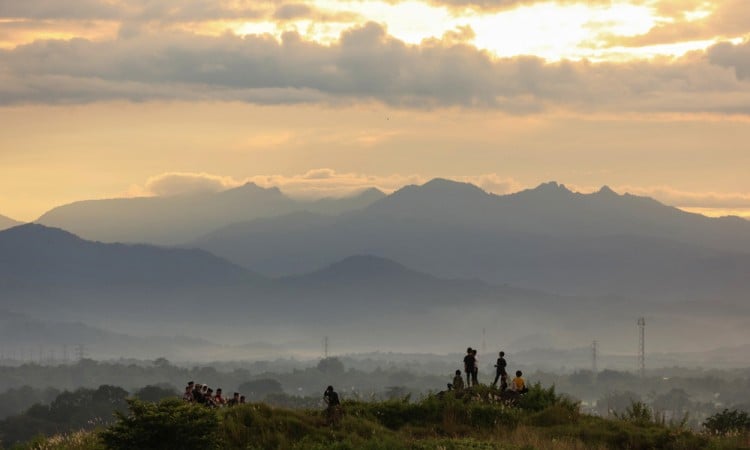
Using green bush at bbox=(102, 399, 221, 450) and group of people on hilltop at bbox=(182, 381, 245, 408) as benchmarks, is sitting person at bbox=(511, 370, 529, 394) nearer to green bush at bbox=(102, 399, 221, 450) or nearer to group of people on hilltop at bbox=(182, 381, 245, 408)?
group of people on hilltop at bbox=(182, 381, 245, 408)

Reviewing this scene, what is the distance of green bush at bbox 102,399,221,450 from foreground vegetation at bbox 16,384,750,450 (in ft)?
0.10

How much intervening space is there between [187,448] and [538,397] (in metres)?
15.8

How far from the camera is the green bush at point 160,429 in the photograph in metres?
38.6

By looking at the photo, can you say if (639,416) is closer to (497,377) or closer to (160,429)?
(497,377)

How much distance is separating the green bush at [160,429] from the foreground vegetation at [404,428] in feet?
0.10

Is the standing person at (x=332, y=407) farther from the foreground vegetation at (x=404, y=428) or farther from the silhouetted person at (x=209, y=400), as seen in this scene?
the silhouetted person at (x=209, y=400)

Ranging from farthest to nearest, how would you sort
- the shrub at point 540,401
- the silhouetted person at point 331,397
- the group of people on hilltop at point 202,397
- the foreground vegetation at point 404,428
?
the shrub at point 540,401 → the group of people on hilltop at point 202,397 → the silhouetted person at point 331,397 → the foreground vegetation at point 404,428

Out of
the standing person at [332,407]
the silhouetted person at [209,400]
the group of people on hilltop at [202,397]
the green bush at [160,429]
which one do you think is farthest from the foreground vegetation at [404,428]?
the group of people on hilltop at [202,397]

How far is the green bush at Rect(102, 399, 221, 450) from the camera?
38.6 meters

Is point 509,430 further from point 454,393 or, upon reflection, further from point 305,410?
point 305,410

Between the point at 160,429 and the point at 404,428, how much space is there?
34.7 ft

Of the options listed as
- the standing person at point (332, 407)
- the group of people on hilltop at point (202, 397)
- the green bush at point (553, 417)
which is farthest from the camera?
the green bush at point (553, 417)

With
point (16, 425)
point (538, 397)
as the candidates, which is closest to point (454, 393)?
point (538, 397)

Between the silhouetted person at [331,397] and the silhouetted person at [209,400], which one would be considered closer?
→ the silhouetted person at [331,397]
